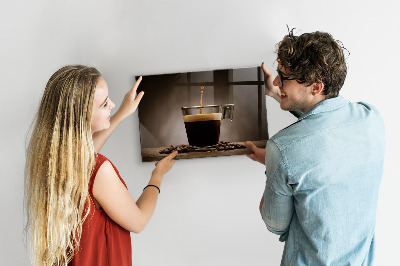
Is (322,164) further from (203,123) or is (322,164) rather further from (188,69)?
(188,69)

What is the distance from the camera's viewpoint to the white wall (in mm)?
1553

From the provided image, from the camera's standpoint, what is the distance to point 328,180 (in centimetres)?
105

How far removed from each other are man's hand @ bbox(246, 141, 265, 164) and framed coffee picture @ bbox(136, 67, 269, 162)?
0.04m

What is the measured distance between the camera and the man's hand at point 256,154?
1.48 meters

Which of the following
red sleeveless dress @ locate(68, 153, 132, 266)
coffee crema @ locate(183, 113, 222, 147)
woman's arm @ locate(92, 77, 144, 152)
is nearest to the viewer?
red sleeveless dress @ locate(68, 153, 132, 266)

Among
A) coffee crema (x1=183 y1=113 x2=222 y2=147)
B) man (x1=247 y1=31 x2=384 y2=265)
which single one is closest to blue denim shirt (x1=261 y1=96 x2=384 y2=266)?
man (x1=247 y1=31 x2=384 y2=265)

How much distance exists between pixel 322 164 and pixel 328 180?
48mm

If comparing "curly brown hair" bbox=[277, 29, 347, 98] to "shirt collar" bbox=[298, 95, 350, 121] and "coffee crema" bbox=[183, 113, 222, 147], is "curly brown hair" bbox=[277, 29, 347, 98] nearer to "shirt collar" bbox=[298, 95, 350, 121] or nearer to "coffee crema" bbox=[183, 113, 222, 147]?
"shirt collar" bbox=[298, 95, 350, 121]

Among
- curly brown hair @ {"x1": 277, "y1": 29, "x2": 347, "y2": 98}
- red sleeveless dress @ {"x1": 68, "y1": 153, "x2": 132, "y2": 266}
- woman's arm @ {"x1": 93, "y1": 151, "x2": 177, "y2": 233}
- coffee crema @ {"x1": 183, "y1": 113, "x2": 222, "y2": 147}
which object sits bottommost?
red sleeveless dress @ {"x1": 68, "y1": 153, "x2": 132, "y2": 266}

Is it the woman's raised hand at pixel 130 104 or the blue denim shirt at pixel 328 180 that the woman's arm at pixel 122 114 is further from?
the blue denim shirt at pixel 328 180

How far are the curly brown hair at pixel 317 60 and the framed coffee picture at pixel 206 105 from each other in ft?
1.45

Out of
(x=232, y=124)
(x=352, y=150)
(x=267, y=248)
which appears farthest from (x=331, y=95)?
(x=267, y=248)

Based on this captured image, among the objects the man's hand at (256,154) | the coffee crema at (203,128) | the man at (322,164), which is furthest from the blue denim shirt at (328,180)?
the coffee crema at (203,128)

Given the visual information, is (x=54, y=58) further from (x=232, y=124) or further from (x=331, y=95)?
(x=331, y=95)
